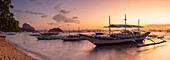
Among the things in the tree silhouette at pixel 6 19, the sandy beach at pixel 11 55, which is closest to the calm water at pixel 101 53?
the sandy beach at pixel 11 55

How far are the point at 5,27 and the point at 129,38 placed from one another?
2537 centimetres

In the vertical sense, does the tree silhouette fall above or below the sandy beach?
above

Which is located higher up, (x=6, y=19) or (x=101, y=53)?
(x=6, y=19)

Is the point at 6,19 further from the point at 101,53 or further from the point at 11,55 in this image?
the point at 101,53

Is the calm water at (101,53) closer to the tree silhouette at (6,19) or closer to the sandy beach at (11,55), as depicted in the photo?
the sandy beach at (11,55)

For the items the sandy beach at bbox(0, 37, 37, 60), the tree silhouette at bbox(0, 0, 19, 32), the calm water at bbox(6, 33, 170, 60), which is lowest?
the calm water at bbox(6, 33, 170, 60)

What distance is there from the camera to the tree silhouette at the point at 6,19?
47.6 ft

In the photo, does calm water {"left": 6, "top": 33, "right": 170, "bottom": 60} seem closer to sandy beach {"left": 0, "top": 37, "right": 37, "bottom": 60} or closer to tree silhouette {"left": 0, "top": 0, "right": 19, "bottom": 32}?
sandy beach {"left": 0, "top": 37, "right": 37, "bottom": 60}

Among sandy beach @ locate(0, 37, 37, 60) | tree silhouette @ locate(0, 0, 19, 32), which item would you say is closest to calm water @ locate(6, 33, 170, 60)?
sandy beach @ locate(0, 37, 37, 60)

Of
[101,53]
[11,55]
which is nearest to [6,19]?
[11,55]

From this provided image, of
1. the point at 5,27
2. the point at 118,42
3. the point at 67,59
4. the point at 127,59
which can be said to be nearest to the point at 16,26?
the point at 5,27

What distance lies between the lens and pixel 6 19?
14.6 m

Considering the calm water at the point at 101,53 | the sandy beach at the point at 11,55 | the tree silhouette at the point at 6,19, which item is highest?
the tree silhouette at the point at 6,19

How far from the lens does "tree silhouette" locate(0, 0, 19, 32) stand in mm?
14523
